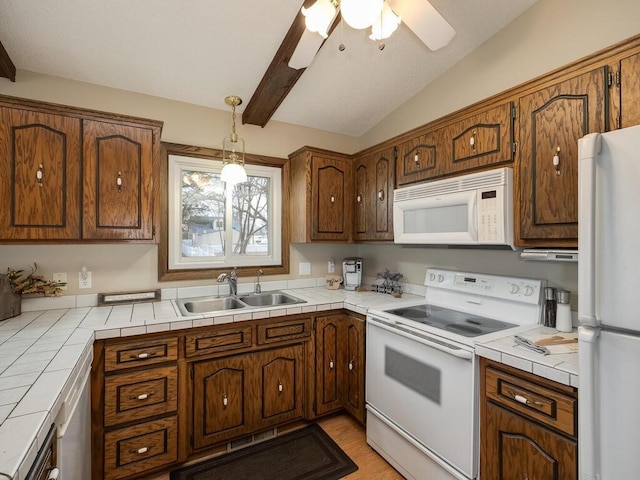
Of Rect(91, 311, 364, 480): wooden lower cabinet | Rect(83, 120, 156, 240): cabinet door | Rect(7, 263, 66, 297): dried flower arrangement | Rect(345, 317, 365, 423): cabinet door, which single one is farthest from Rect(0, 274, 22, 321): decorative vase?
Rect(345, 317, 365, 423): cabinet door

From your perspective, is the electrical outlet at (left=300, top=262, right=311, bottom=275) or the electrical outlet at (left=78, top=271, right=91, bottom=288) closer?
the electrical outlet at (left=78, top=271, right=91, bottom=288)

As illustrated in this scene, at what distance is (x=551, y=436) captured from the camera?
3.92ft

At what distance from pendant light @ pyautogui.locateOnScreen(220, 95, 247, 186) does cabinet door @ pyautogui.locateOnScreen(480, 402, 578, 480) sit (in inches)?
74.6

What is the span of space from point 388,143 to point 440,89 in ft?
1.86

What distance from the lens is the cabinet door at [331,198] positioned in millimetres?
2637

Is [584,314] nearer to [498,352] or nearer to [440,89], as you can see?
[498,352]

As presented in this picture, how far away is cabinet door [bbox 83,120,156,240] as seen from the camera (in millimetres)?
Result: 1829

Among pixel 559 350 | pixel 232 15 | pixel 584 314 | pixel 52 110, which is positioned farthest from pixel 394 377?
pixel 52 110

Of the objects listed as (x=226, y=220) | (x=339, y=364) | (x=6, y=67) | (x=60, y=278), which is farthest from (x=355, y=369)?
(x=6, y=67)

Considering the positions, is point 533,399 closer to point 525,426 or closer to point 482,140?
point 525,426

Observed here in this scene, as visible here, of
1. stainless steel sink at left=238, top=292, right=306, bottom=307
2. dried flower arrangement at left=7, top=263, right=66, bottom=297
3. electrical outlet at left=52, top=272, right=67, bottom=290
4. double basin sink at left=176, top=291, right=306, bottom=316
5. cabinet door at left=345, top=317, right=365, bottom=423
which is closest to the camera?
dried flower arrangement at left=7, top=263, right=66, bottom=297

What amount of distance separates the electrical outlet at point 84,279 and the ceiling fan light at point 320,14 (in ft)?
6.75

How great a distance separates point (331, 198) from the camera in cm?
272

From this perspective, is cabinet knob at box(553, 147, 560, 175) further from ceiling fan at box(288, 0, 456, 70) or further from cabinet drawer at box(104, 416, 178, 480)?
cabinet drawer at box(104, 416, 178, 480)
